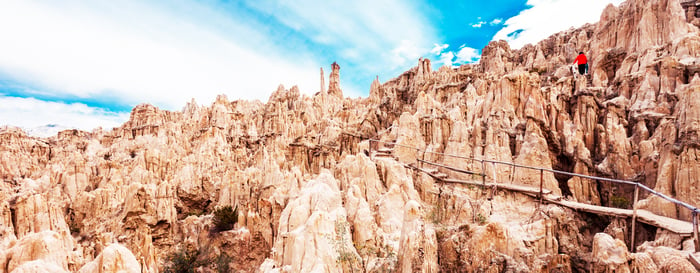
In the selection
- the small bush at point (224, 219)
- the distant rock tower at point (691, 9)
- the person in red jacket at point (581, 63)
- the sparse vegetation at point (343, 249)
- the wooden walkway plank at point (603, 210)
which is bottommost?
the small bush at point (224, 219)

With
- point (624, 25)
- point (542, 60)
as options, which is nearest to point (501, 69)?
point (542, 60)

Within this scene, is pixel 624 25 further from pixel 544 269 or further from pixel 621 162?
pixel 544 269

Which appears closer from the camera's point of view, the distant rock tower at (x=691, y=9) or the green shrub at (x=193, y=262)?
the green shrub at (x=193, y=262)

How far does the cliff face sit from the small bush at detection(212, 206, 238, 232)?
0.86 m

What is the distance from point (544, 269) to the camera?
7746mm

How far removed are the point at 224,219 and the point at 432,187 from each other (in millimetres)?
13873

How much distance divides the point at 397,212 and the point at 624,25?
101 feet

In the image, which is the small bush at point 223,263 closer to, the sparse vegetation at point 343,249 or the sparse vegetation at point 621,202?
the sparse vegetation at point 343,249

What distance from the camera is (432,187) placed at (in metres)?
14.8

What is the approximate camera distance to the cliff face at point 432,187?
871 cm

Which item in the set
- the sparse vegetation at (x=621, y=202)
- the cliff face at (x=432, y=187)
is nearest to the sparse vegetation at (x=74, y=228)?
the cliff face at (x=432, y=187)

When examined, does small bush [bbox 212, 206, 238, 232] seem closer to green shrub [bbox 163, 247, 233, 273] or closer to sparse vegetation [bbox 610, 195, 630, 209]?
green shrub [bbox 163, 247, 233, 273]

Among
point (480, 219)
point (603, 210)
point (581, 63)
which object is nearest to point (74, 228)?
point (480, 219)

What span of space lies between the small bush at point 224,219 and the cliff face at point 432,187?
86 cm
